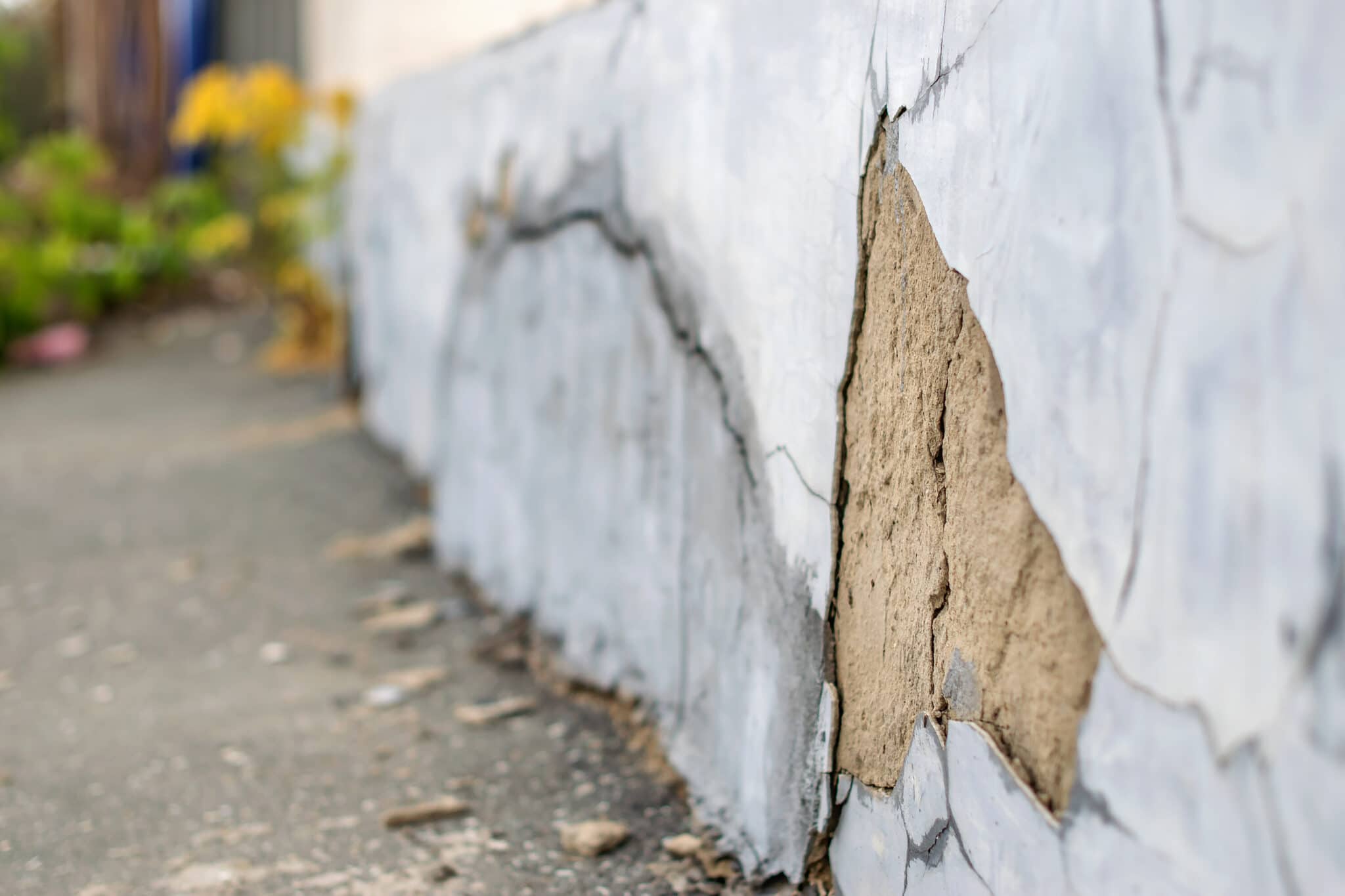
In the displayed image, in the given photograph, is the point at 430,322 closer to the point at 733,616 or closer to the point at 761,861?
the point at 733,616

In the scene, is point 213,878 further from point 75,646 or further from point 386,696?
point 75,646

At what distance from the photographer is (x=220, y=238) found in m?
5.59

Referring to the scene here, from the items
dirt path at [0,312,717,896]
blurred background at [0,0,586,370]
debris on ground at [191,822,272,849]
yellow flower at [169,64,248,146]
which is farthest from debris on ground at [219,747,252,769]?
yellow flower at [169,64,248,146]

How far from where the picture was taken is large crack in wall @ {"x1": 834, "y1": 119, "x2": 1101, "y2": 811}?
0.84m

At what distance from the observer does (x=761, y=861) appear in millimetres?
1271

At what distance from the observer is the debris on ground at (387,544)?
2611 mm

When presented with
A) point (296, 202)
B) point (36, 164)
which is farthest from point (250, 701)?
point (36, 164)

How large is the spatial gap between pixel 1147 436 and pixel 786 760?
648 mm

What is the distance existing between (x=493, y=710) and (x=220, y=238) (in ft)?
14.6

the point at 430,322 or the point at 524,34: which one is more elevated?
the point at 524,34

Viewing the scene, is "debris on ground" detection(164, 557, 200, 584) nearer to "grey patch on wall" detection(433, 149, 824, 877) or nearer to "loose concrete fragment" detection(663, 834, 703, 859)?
"grey patch on wall" detection(433, 149, 824, 877)

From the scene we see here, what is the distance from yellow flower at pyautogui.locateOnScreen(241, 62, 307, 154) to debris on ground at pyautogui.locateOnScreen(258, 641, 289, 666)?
2790mm

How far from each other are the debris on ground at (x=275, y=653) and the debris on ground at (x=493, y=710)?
0.41 m

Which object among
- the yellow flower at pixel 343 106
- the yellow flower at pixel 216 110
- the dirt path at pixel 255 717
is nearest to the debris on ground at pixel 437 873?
the dirt path at pixel 255 717
